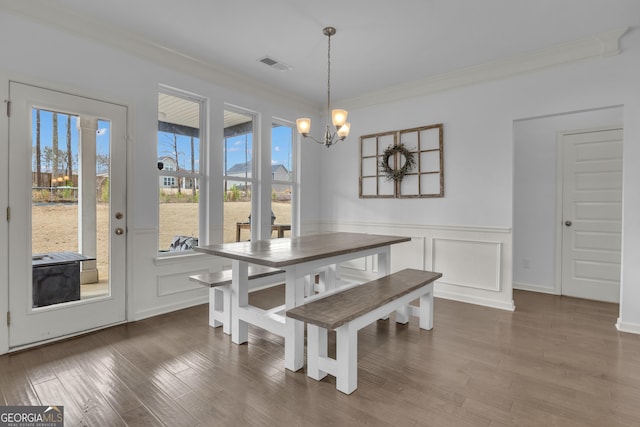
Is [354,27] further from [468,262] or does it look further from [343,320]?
[468,262]

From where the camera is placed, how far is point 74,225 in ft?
9.23

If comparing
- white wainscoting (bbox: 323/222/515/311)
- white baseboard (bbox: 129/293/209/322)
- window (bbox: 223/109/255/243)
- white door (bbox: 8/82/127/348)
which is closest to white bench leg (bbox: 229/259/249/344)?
white baseboard (bbox: 129/293/209/322)

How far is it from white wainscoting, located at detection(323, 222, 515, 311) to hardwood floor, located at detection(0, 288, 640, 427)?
0.67 meters

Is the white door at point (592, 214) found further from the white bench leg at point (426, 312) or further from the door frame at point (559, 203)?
the white bench leg at point (426, 312)

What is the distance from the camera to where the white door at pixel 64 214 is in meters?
2.54

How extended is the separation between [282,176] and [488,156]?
2720 mm

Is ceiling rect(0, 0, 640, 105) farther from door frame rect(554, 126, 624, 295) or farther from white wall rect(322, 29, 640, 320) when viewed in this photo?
door frame rect(554, 126, 624, 295)

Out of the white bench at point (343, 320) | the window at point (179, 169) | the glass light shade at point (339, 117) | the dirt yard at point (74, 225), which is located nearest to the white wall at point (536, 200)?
the white bench at point (343, 320)

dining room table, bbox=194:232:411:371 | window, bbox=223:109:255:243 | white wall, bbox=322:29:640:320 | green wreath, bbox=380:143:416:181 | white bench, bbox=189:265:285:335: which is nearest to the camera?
dining room table, bbox=194:232:411:371

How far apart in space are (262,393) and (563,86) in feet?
12.9

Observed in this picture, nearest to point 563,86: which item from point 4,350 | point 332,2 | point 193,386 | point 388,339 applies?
point 332,2

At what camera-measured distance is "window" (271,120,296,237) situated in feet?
15.6

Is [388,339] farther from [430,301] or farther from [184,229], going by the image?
[184,229]

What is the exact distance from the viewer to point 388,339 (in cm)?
282
